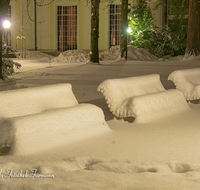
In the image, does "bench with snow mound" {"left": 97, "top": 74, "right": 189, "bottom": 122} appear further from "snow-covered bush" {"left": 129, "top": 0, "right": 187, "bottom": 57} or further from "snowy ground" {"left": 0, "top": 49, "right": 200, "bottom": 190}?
"snow-covered bush" {"left": 129, "top": 0, "right": 187, "bottom": 57}

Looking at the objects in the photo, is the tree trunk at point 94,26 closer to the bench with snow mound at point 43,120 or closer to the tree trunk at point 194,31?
the tree trunk at point 194,31

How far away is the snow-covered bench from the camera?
753 cm

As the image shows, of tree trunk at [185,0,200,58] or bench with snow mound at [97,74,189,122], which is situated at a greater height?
tree trunk at [185,0,200,58]

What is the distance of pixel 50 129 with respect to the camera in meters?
4.34

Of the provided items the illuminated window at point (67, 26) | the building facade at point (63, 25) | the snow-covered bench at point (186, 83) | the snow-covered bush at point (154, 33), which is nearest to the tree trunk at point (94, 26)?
the snow-covered bush at point (154, 33)

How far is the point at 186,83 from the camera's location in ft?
25.1

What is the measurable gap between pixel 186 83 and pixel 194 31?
13.9 m

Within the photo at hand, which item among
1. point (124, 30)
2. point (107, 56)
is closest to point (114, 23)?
point (107, 56)

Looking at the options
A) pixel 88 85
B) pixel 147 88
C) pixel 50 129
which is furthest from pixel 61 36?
pixel 50 129

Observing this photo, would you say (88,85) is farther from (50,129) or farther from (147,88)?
(50,129)

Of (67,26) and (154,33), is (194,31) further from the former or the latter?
(67,26)

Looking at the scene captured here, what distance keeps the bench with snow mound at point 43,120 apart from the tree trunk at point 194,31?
16.6 m

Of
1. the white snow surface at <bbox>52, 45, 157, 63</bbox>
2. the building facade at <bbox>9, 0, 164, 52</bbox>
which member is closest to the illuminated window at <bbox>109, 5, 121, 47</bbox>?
the building facade at <bbox>9, 0, 164, 52</bbox>

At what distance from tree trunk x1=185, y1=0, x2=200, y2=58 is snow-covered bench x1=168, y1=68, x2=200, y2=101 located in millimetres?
13058
